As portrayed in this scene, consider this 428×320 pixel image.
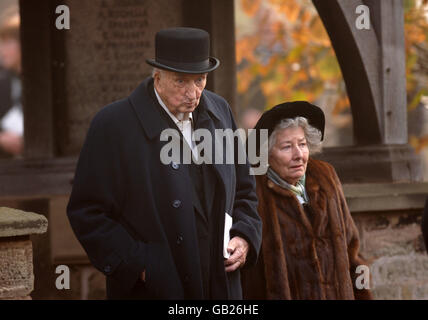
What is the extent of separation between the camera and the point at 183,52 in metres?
3.57

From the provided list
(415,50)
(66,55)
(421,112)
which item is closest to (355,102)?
(66,55)

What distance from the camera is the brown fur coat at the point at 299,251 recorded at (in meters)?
4.19

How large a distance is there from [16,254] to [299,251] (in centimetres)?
120

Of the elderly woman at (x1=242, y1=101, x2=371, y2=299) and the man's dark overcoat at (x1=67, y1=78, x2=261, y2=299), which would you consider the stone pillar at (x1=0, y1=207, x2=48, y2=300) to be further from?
the elderly woman at (x1=242, y1=101, x2=371, y2=299)

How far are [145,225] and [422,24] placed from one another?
5547mm

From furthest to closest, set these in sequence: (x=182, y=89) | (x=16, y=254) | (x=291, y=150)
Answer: (x=291, y=150) → (x=16, y=254) → (x=182, y=89)

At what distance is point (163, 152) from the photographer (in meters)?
3.59

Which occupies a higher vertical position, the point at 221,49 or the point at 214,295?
the point at 221,49

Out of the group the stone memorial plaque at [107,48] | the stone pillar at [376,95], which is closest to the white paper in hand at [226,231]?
the stone memorial plaque at [107,48]

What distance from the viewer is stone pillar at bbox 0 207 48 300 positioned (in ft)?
12.8

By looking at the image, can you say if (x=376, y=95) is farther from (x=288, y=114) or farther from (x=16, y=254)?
(x=16, y=254)

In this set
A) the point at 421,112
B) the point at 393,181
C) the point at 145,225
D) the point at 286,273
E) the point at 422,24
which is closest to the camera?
the point at 145,225

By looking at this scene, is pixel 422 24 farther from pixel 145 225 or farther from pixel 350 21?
pixel 145 225

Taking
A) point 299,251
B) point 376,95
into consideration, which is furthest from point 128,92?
point 299,251
